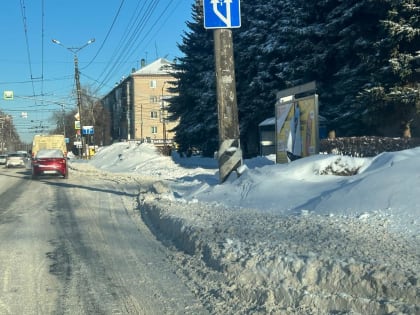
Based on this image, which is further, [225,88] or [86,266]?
[225,88]

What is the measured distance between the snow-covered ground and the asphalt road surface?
425mm

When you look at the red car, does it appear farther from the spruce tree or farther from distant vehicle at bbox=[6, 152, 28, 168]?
distant vehicle at bbox=[6, 152, 28, 168]

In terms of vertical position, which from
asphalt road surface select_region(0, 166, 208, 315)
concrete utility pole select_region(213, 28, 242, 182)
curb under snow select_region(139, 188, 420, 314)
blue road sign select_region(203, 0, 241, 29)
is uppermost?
blue road sign select_region(203, 0, 241, 29)

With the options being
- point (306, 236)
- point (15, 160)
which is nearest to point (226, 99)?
point (306, 236)

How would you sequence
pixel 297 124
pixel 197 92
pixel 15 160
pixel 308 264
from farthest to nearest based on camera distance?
pixel 15 160, pixel 197 92, pixel 297 124, pixel 308 264

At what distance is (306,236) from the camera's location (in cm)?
716

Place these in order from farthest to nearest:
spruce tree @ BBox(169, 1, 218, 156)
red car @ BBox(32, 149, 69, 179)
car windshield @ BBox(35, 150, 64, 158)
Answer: spruce tree @ BBox(169, 1, 218, 156), car windshield @ BBox(35, 150, 64, 158), red car @ BBox(32, 149, 69, 179)

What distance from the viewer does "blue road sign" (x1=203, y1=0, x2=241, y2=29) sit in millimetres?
12516

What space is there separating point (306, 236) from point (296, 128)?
30.2 feet

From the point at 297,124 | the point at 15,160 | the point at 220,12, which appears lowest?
Answer: the point at 15,160

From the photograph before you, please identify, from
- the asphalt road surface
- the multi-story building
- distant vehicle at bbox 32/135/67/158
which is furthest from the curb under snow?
the multi-story building

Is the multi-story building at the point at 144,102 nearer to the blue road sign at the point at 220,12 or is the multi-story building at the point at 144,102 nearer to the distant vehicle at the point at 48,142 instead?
the distant vehicle at the point at 48,142

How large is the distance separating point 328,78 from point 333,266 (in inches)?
802

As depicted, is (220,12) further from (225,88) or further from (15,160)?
(15,160)
